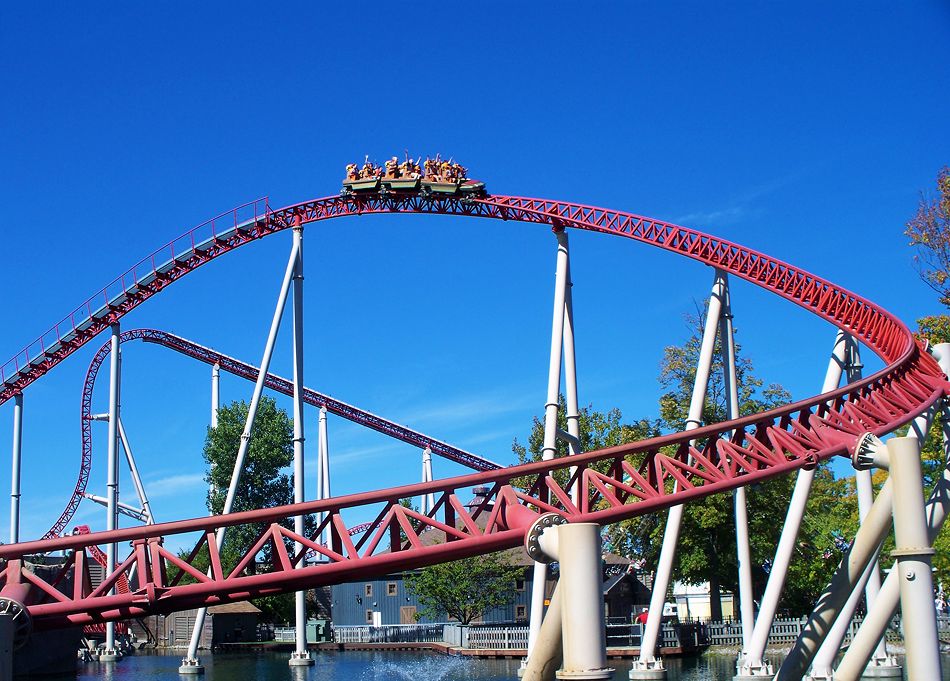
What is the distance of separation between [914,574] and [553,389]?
1395 cm

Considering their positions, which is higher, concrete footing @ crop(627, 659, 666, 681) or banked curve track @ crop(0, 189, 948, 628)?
banked curve track @ crop(0, 189, 948, 628)

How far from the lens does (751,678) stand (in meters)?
18.7

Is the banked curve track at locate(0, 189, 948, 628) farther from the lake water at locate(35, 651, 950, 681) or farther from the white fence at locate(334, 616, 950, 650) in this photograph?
the white fence at locate(334, 616, 950, 650)

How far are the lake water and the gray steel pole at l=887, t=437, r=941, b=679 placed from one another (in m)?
13.7

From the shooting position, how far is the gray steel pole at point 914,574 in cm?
973

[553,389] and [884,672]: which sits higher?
[553,389]

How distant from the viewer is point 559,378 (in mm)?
24000

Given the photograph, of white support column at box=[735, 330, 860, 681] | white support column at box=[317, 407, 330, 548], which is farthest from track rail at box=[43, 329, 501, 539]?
white support column at box=[735, 330, 860, 681]

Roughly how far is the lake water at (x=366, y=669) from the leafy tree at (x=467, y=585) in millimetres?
4326

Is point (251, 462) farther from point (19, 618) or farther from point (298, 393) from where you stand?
point (19, 618)

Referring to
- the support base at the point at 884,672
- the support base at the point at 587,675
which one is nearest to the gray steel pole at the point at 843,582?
the support base at the point at 587,675

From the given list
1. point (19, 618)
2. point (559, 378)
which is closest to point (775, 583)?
point (559, 378)

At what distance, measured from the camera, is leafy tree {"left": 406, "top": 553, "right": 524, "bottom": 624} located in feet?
143

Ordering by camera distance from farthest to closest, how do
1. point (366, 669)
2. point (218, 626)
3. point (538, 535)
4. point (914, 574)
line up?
Result: point (218, 626), point (366, 669), point (538, 535), point (914, 574)
